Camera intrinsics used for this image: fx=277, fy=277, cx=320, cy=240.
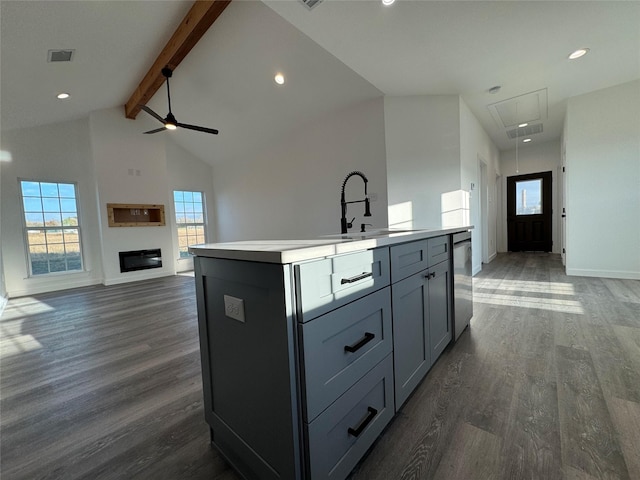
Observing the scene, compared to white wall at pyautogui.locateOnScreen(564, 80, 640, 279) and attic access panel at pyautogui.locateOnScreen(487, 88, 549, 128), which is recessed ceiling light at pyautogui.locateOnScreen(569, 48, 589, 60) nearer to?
attic access panel at pyautogui.locateOnScreen(487, 88, 549, 128)

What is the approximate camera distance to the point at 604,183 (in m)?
3.97

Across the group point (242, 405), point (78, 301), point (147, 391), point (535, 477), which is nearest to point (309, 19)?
point (242, 405)

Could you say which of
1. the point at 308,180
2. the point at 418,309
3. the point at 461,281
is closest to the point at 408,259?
the point at 418,309

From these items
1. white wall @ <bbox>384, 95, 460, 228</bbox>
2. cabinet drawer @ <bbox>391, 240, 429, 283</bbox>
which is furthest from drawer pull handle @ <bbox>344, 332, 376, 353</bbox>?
white wall @ <bbox>384, 95, 460, 228</bbox>

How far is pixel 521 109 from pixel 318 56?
350cm

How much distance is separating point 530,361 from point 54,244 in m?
7.33

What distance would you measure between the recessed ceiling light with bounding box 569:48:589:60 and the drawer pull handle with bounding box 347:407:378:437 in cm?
415

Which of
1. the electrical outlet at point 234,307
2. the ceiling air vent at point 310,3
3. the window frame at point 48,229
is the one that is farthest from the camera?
the window frame at point 48,229

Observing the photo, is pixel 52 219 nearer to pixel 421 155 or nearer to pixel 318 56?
pixel 318 56

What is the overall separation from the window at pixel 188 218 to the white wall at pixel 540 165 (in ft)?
26.7

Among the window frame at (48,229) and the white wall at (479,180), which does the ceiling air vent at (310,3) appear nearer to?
the white wall at (479,180)

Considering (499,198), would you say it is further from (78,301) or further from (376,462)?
(78,301)

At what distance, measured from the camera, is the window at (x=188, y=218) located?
7184 mm

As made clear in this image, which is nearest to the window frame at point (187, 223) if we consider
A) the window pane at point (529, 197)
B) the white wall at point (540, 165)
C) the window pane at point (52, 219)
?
the window pane at point (52, 219)
